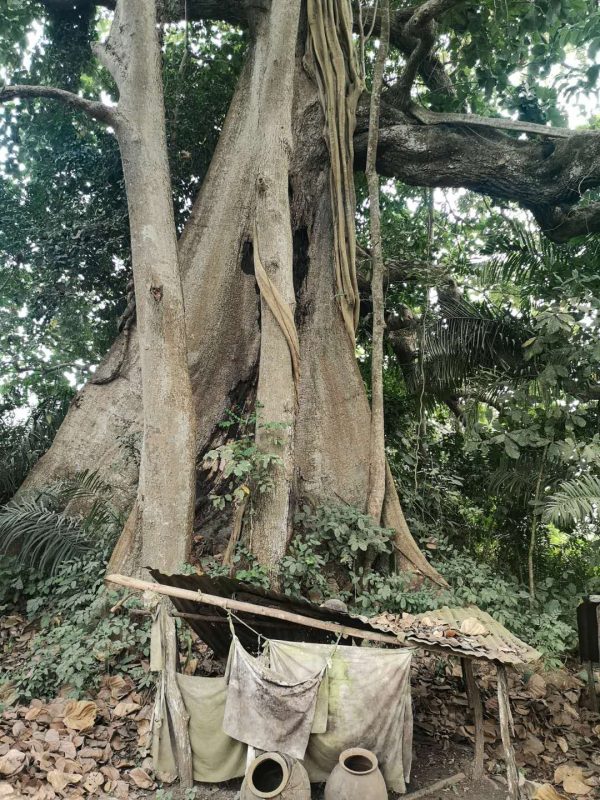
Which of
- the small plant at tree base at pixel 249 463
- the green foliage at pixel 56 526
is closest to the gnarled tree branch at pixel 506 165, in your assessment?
the small plant at tree base at pixel 249 463

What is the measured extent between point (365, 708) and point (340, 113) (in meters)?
5.67

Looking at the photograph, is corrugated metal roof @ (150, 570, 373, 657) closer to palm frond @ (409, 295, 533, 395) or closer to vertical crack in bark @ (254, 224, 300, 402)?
vertical crack in bark @ (254, 224, 300, 402)

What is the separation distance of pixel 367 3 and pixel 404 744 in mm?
8343

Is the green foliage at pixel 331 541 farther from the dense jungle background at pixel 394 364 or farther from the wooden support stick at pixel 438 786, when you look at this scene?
the wooden support stick at pixel 438 786

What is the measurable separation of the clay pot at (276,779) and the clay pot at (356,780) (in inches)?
5.8

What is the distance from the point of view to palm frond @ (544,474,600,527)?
15.6 ft

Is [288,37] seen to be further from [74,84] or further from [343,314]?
[74,84]

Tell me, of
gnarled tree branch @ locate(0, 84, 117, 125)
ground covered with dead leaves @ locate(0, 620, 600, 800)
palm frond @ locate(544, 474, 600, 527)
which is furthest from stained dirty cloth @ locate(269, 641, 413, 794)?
gnarled tree branch @ locate(0, 84, 117, 125)

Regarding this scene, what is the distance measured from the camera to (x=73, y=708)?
3.85m

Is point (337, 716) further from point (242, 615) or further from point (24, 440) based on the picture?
point (24, 440)

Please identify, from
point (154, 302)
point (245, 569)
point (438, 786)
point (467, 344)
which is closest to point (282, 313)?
point (154, 302)

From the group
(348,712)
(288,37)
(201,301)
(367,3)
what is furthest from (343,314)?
(367,3)

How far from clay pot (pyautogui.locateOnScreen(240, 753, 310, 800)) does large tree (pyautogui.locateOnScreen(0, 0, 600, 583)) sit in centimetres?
163

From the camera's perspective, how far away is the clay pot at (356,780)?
3100 mm
